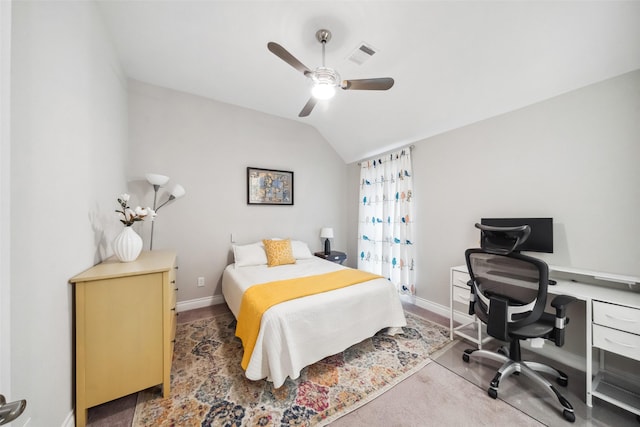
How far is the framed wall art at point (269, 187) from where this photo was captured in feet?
11.4

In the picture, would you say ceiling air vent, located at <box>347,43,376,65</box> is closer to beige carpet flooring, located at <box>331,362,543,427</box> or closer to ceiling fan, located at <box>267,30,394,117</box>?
ceiling fan, located at <box>267,30,394,117</box>

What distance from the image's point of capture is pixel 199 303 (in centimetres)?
309

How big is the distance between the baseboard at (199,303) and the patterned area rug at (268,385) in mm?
645

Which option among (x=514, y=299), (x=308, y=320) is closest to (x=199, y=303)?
(x=308, y=320)

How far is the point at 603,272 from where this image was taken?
177 centimetres

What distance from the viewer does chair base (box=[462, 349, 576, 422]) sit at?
146 centimetres

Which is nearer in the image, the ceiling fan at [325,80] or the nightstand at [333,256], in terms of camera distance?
the ceiling fan at [325,80]

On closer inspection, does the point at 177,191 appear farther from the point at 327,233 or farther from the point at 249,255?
the point at 327,233

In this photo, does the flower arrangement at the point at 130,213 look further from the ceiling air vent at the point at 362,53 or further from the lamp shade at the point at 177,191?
the ceiling air vent at the point at 362,53

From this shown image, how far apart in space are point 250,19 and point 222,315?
3.21 meters

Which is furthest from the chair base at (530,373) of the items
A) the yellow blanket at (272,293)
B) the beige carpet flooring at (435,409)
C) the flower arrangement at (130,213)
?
→ the flower arrangement at (130,213)

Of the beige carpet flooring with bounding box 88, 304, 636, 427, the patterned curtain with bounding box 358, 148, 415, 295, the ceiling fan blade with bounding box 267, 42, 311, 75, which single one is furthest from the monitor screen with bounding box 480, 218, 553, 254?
the ceiling fan blade with bounding box 267, 42, 311, 75

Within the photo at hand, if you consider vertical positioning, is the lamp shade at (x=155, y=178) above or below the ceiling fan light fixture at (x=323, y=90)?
below

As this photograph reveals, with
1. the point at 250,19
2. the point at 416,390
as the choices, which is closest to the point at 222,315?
the point at 416,390
